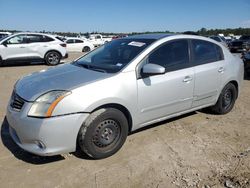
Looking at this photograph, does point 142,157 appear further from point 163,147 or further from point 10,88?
point 10,88

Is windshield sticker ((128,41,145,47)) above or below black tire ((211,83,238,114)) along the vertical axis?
above

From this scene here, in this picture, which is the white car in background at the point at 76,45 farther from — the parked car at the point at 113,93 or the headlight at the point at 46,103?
the headlight at the point at 46,103

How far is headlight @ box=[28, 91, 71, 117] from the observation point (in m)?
3.23

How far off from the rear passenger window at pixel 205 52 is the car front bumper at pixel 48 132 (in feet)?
7.74

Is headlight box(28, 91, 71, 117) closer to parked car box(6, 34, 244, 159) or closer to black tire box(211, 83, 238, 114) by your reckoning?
parked car box(6, 34, 244, 159)

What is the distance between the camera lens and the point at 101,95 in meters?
3.48

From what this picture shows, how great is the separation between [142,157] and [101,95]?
1042mm

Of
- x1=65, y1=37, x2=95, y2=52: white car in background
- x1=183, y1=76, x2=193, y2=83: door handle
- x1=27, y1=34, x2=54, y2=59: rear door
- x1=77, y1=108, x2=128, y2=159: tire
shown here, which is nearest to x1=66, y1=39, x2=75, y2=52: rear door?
x1=65, y1=37, x2=95, y2=52: white car in background

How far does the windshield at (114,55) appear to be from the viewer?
4031 mm

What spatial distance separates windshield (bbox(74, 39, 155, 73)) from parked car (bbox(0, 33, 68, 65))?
8.71m

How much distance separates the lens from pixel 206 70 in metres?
4.78

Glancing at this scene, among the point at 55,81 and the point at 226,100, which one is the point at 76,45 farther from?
the point at 55,81

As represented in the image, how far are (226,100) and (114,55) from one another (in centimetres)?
257

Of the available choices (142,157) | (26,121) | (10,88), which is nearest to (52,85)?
(26,121)
